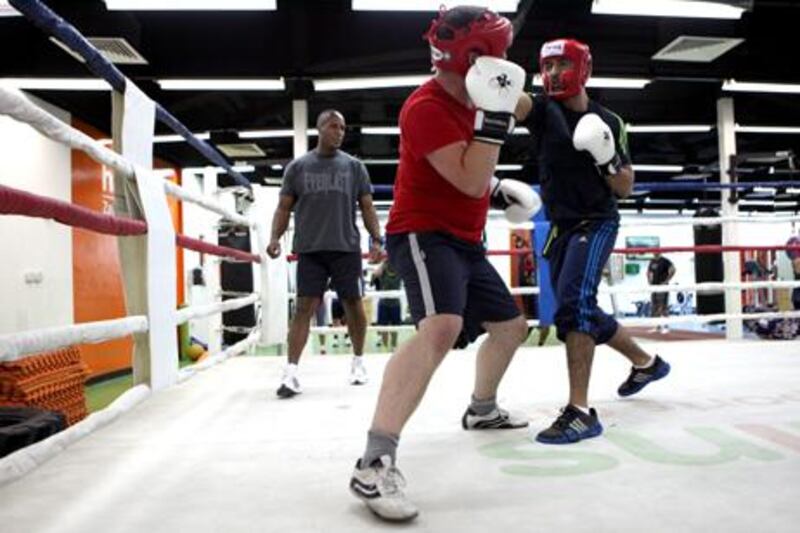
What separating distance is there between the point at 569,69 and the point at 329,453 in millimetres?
1282

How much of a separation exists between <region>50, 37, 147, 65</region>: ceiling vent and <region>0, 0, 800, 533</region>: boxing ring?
3.22 metres

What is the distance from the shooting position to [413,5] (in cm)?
556

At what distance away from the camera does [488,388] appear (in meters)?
1.98

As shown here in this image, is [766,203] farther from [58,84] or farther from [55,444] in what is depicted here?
[55,444]

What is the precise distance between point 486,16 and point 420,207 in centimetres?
43

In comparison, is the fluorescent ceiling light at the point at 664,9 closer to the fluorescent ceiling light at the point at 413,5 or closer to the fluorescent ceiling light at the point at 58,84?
the fluorescent ceiling light at the point at 413,5

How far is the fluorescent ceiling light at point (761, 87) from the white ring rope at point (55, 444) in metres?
6.82

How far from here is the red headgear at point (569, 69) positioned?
A: 1988 millimetres

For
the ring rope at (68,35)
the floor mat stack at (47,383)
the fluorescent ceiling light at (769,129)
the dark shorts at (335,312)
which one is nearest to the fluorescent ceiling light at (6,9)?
the ring rope at (68,35)

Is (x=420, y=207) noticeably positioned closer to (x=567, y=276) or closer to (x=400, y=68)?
(x=567, y=276)

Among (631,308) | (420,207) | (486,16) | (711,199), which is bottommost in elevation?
(631,308)

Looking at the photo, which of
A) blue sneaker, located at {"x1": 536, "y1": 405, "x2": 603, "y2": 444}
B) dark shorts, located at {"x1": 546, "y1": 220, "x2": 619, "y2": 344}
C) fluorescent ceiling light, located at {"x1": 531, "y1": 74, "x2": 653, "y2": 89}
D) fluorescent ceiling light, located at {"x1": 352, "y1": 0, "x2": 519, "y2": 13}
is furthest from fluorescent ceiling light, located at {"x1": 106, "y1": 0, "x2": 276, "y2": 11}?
blue sneaker, located at {"x1": 536, "y1": 405, "x2": 603, "y2": 444}

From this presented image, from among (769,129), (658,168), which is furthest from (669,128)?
(658,168)

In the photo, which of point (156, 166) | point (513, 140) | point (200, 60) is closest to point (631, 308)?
point (513, 140)
